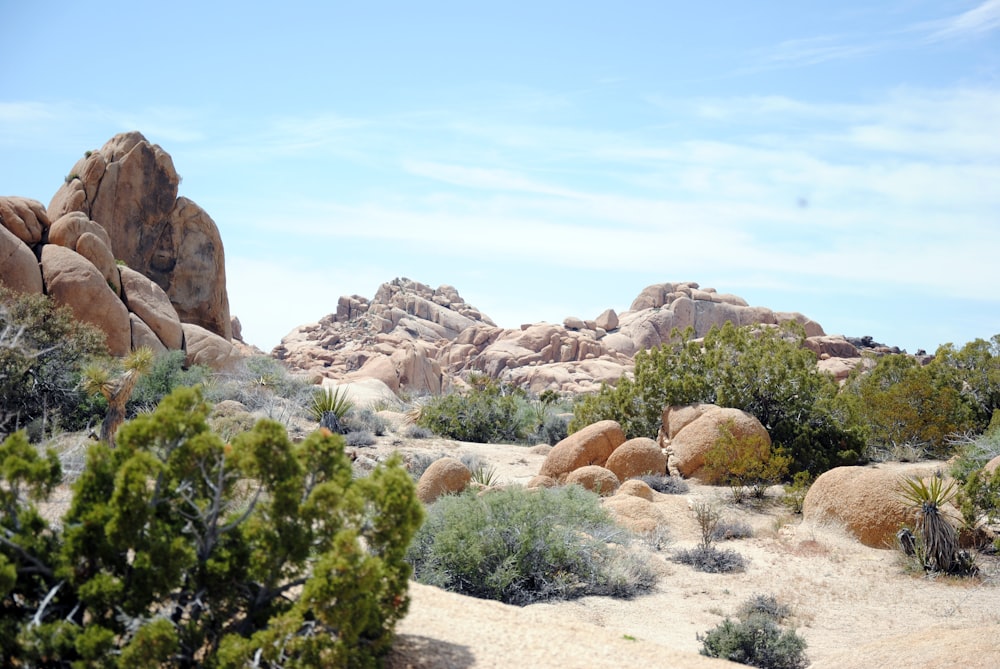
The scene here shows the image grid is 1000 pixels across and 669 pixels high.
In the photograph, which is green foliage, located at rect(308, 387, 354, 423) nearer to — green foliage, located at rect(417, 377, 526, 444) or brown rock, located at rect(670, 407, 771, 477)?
green foliage, located at rect(417, 377, 526, 444)

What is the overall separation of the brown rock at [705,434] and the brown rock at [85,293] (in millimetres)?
17244

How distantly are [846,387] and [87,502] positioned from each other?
29213 millimetres

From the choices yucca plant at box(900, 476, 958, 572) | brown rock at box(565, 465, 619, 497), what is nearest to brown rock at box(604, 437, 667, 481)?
brown rock at box(565, 465, 619, 497)

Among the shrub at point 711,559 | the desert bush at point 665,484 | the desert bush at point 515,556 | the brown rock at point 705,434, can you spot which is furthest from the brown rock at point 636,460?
the desert bush at point 515,556

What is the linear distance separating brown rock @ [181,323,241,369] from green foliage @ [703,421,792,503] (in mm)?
19653

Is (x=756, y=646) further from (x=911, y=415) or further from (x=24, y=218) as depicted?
(x=24, y=218)

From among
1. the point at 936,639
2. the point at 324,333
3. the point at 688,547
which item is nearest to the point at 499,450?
the point at 688,547

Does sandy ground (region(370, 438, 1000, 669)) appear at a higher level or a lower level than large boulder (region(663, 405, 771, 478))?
lower

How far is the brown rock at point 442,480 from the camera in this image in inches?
608

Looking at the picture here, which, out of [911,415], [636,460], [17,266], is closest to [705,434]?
[636,460]

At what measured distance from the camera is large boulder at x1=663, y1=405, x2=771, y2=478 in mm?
19297

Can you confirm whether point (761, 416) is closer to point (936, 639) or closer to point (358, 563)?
point (936, 639)

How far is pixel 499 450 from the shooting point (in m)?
25.5

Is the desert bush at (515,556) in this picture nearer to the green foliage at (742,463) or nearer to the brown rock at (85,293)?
the green foliage at (742,463)
